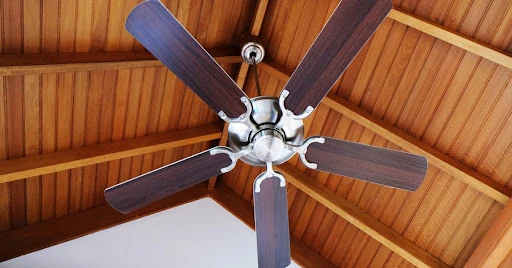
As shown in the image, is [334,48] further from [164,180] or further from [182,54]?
[164,180]

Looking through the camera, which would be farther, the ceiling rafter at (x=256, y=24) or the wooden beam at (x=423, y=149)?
the ceiling rafter at (x=256, y=24)

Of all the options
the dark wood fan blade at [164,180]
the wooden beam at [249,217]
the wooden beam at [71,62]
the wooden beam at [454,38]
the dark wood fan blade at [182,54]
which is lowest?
the dark wood fan blade at [164,180]

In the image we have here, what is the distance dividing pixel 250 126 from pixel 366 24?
0.71 m

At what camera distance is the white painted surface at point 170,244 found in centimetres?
380

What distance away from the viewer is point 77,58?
3.20 m

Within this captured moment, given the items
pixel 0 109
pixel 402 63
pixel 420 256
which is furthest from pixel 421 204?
pixel 0 109

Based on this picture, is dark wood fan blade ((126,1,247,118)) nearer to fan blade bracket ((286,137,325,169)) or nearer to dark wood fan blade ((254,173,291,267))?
fan blade bracket ((286,137,325,169))

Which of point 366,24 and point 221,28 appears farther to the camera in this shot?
point 221,28

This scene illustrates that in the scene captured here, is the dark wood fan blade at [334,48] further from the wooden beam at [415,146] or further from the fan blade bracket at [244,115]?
the wooden beam at [415,146]

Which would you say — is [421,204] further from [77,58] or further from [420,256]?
[77,58]

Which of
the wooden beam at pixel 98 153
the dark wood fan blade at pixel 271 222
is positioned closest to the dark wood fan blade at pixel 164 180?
the dark wood fan blade at pixel 271 222

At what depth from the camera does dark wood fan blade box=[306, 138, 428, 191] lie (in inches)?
93.0

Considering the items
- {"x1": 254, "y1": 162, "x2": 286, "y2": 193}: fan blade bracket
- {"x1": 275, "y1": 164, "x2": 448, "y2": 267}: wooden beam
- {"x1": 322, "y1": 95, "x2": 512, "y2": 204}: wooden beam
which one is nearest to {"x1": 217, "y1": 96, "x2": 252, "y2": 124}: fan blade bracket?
{"x1": 254, "y1": 162, "x2": 286, "y2": 193}: fan blade bracket

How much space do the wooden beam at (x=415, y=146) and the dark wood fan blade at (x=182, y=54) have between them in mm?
Result: 1730
